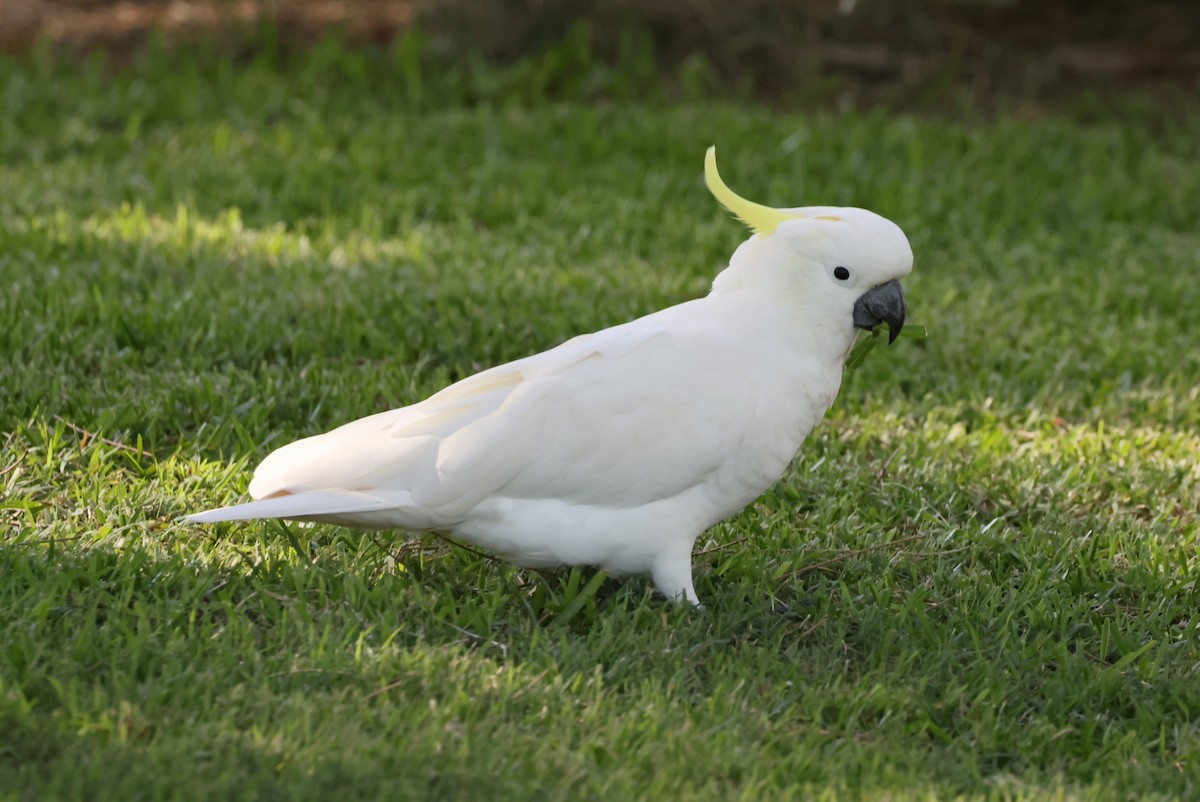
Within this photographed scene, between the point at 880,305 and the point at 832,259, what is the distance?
0.14 metres

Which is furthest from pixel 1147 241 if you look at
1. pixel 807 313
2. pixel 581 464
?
pixel 581 464

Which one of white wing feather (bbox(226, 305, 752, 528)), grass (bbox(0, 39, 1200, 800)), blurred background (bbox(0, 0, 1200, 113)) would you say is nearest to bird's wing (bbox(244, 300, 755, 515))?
white wing feather (bbox(226, 305, 752, 528))

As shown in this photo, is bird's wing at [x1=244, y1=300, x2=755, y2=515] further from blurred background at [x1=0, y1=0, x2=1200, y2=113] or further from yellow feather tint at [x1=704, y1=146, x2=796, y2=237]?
blurred background at [x1=0, y1=0, x2=1200, y2=113]

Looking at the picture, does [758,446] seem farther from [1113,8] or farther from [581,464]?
[1113,8]

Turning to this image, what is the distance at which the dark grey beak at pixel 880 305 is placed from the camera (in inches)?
102

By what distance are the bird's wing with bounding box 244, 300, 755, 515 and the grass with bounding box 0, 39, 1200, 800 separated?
0.24 metres

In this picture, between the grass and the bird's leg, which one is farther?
the bird's leg

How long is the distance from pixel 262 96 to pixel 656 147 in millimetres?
1896

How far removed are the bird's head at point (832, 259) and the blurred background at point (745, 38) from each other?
432 centimetres

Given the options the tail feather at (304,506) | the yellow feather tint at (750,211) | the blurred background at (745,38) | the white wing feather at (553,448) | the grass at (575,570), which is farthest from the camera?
the blurred background at (745,38)

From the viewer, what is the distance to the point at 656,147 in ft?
19.5

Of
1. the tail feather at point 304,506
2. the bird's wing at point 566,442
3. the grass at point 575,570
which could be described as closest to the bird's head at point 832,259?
the bird's wing at point 566,442

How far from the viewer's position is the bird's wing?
2494mm

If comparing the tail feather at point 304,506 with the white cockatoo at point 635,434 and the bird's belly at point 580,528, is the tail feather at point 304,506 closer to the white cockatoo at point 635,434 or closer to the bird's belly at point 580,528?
the white cockatoo at point 635,434
